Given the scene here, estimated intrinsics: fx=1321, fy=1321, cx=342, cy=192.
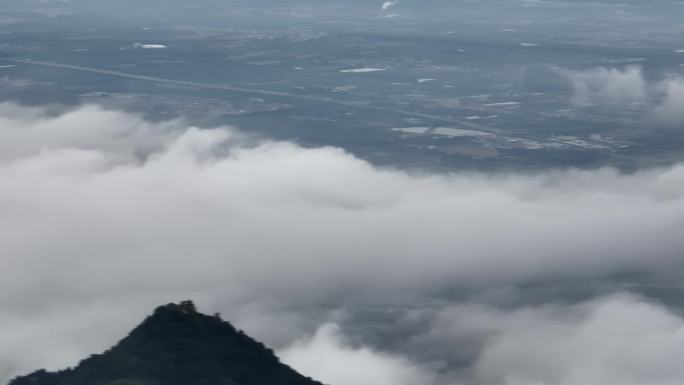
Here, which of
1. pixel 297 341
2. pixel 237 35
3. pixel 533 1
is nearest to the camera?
pixel 297 341

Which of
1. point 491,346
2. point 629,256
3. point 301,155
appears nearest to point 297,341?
point 491,346

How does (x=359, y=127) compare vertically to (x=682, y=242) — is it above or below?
above

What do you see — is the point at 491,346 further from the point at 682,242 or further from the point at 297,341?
the point at 682,242

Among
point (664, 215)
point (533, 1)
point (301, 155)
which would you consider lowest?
point (664, 215)

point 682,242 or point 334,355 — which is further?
point 682,242

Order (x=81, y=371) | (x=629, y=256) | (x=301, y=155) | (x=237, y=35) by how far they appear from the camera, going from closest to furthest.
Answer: (x=81, y=371) < (x=629, y=256) < (x=301, y=155) < (x=237, y=35)

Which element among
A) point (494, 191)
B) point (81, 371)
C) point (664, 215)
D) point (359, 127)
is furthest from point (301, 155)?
point (81, 371)
